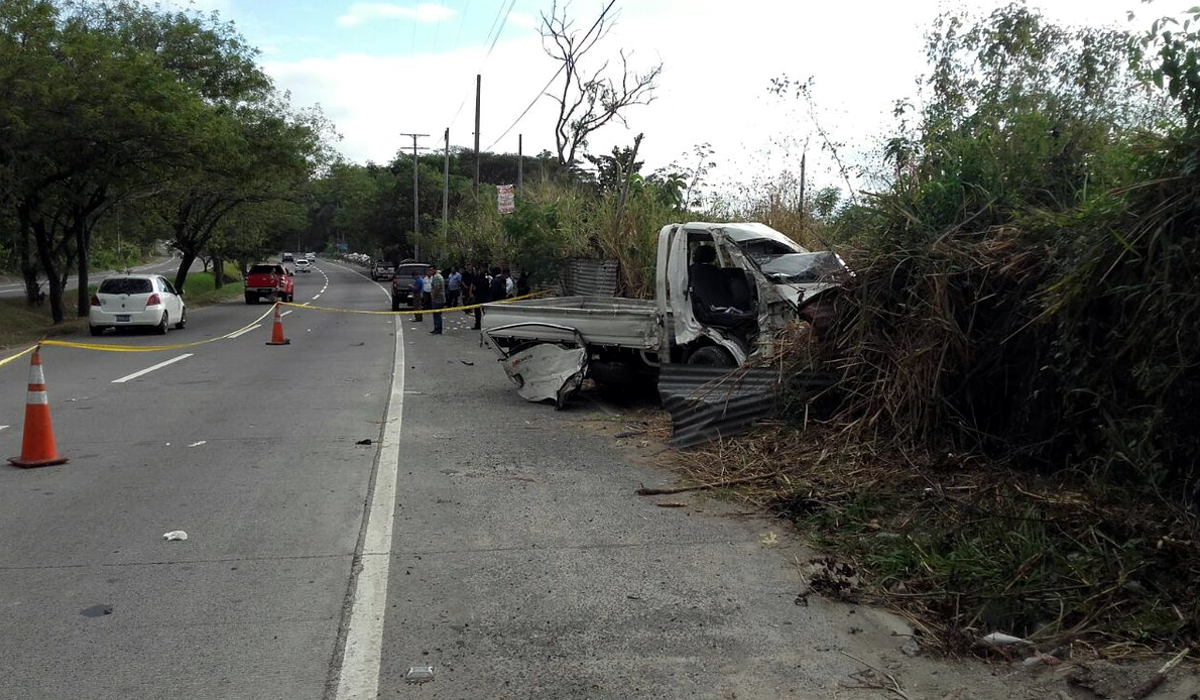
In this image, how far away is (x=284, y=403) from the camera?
41.7 ft

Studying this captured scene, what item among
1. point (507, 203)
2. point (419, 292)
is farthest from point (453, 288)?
point (507, 203)

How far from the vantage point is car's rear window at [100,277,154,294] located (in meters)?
24.8

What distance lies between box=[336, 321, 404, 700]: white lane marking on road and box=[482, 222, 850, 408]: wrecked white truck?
348cm

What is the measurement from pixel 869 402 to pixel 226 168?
89.4ft

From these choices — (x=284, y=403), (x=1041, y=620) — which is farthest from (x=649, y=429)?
(x=1041, y=620)

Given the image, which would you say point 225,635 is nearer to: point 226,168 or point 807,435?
point 807,435

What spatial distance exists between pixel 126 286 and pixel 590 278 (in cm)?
1155

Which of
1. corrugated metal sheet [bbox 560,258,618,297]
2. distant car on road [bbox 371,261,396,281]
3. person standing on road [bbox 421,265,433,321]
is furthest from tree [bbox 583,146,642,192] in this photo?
distant car on road [bbox 371,261,396,281]

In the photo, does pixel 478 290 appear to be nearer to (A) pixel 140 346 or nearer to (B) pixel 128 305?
(B) pixel 128 305

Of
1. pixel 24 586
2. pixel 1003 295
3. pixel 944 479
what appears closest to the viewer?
pixel 24 586

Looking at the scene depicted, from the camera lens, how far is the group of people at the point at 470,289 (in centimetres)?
2600

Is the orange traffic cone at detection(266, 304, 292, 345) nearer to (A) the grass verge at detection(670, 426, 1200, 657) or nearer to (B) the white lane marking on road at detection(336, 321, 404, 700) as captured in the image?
(B) the white lane marking on road at detection(336, 321, 404, 700)

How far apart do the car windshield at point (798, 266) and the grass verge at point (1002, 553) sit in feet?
9.43

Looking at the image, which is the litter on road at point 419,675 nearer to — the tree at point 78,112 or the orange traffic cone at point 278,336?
the orange traffic cone at point 278,336
